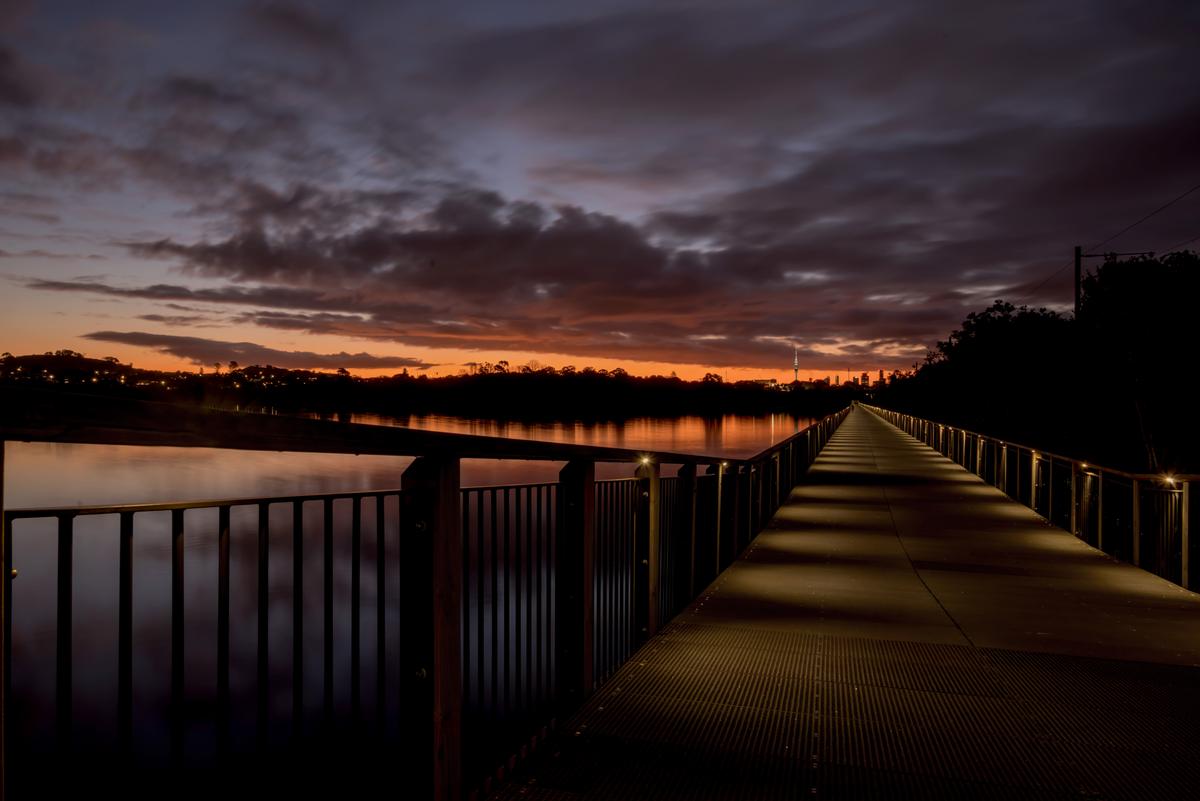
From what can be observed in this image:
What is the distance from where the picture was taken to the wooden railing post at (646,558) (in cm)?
506

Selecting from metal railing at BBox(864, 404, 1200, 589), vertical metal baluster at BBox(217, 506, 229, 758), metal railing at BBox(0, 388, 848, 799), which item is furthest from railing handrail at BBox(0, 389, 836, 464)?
metal railing at BBox(864, 404, 1200, 589)

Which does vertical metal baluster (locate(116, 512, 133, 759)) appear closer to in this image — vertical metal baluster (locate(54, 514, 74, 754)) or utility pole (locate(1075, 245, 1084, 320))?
vertical metal baluster (locate(54, 514, 74, 754))

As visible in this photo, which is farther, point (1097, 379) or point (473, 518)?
point (1097, 379)

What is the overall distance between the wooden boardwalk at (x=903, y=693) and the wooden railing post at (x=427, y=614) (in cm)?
57

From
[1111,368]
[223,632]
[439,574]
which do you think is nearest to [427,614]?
[439,574]

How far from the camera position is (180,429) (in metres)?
1.66

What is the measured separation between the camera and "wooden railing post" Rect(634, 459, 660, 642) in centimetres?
506

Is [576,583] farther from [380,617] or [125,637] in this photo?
[125,637]

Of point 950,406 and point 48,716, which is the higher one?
point 950,406

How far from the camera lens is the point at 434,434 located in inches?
95.7

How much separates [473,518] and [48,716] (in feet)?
36.7

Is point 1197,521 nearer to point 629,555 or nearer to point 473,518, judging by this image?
point 629,555

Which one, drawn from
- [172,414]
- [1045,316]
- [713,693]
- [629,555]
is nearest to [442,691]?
[172,414]

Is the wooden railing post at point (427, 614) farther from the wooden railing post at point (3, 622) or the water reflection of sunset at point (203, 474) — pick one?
the water reflection of sunset at point (203, 474)
